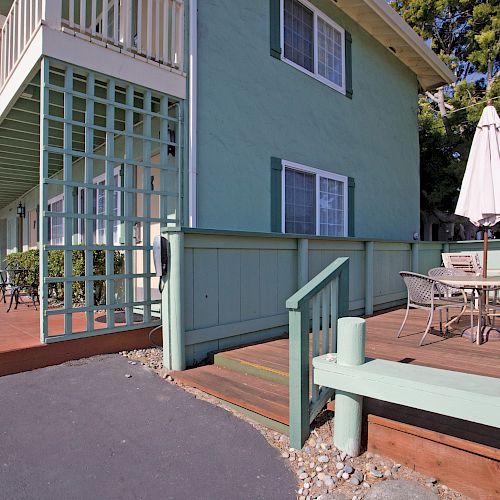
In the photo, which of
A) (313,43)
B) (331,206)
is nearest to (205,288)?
(331,206)

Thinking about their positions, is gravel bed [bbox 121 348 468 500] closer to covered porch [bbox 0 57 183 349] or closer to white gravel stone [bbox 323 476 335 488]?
white gravel stone [bbox 323 476 335 488]

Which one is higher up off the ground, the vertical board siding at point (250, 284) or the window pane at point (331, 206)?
the window pane at point (331, 206)

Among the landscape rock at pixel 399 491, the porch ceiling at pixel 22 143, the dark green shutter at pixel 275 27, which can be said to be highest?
the dark green shutter at pixel 275 27

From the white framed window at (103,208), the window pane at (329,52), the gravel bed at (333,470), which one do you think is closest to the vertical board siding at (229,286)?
the gravel bed at (333,470)

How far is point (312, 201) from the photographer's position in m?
6.82

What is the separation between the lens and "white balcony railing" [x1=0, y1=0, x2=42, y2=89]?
4.30m

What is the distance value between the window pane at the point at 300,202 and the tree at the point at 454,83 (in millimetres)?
5704

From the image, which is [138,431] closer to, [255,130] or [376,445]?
[376,445]

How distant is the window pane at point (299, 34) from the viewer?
6.52 metres

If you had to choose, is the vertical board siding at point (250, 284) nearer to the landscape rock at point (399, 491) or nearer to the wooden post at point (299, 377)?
the wooden post at point (299, 377)

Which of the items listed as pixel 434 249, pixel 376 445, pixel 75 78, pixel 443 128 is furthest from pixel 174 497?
pixel 443 128

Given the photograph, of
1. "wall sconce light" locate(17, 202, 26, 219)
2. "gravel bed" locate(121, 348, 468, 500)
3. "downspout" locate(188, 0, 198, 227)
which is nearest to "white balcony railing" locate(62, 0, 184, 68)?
"downspout" locate(188, 0, 198, 227)

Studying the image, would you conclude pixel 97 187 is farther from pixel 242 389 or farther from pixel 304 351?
pixel 304 351

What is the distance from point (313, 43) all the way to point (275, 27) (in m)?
1.02
